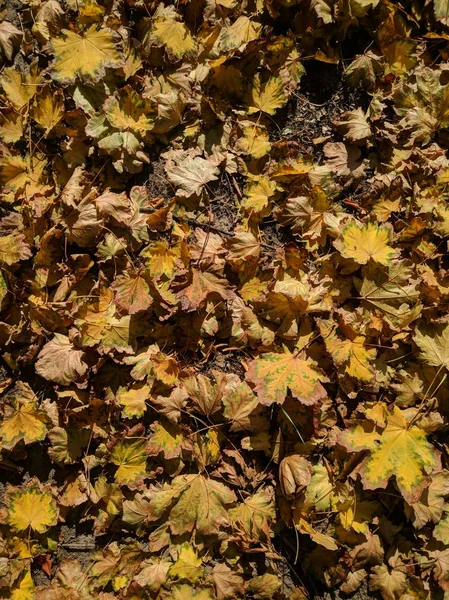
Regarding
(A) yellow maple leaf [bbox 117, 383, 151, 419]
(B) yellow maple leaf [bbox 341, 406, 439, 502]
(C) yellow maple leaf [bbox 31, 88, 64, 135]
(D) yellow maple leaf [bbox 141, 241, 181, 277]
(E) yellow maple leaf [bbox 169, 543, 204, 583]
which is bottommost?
(E) yellow maple leaf [bbox 169, 543, 204, 583]

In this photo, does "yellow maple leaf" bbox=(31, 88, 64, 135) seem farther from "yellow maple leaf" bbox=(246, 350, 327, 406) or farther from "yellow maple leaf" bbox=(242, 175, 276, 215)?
"yellow maple leaf" bbox=(246, 350, 327, 406)

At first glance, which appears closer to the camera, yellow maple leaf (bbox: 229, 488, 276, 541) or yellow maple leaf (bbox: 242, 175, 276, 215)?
yellow maple leaf (bbox: 229, 488, 276, 541)

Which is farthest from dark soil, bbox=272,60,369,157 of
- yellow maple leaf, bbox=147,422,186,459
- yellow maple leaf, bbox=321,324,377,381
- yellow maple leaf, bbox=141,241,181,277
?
yellow maple leaf, bbox=147,422,186,459

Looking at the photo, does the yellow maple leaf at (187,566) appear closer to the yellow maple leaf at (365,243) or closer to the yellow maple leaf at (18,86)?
the yellow maple leaf at (365,243)

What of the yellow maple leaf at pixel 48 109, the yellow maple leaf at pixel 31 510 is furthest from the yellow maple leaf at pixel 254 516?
the yellow maple leaf at pixel 48 109

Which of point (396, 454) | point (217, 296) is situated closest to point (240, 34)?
point (217, 296)

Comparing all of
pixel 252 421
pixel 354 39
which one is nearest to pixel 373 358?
pixel 252 421

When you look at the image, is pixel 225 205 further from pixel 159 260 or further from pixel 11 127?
pixel 11 127
